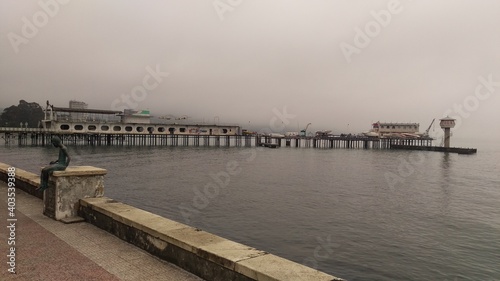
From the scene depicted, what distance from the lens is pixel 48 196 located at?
7.88 metres

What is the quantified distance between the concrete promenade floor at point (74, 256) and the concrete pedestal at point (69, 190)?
358mm

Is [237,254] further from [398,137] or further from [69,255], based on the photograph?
[398,137]

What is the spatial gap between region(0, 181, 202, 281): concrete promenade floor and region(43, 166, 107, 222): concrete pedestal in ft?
1.17

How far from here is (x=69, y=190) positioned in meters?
7.68

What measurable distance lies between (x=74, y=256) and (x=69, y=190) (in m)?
2.65

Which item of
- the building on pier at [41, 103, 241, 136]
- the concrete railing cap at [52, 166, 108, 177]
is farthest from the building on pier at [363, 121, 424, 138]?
the concrete railing cap at [52, 166, 108, 177]


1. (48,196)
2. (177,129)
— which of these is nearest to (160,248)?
(48,196)

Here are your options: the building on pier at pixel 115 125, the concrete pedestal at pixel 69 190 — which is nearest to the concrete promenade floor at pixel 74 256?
the concrete pedestal at pixel 69 190

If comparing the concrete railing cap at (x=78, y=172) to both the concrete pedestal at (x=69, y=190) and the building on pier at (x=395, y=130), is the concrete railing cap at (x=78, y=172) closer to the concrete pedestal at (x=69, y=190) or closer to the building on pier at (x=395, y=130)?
the concrete pedestal at (x=69, y=190)

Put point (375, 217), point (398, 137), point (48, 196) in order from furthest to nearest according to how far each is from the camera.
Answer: point (398, 137) → point (375, 217) → point (48, 196)

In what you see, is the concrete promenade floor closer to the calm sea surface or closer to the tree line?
the calm sea surface

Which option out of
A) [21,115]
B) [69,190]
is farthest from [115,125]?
[69,190]

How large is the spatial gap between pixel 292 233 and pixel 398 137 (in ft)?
427

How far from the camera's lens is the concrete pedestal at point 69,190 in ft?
24.7
